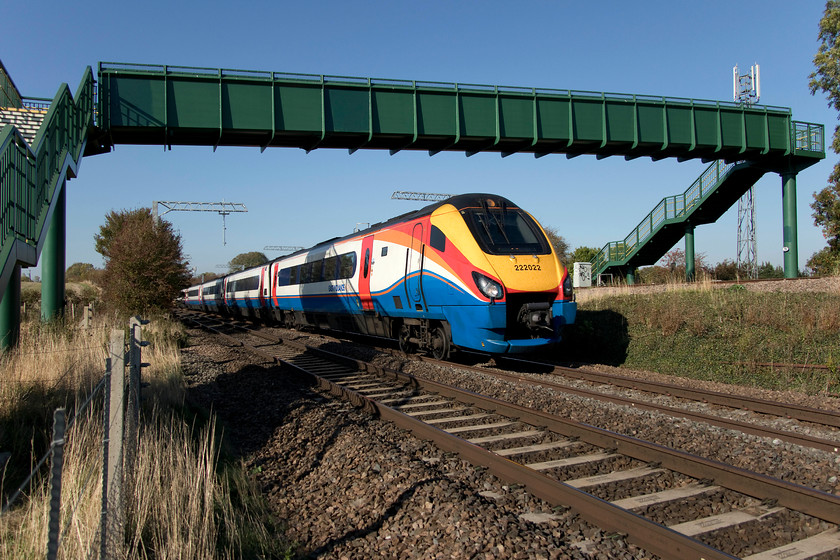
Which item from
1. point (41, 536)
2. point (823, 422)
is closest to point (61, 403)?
point (41, 536)

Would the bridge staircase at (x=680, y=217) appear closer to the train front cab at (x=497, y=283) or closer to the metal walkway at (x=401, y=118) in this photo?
the metal walkway at (x=401, y=118)

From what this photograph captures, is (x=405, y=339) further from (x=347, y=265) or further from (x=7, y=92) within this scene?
(x=7, y=92)

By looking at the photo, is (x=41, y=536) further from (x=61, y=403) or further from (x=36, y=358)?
(x=36, y=358)

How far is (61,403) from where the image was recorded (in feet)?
22.1

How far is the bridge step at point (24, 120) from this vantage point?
38.7 feet

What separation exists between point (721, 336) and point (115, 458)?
11217 millimetres

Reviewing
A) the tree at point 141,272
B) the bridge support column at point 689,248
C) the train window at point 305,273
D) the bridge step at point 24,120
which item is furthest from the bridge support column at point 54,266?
the bridge support column at point 689,248

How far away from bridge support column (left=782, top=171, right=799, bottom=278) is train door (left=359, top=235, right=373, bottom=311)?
17244 millimetres

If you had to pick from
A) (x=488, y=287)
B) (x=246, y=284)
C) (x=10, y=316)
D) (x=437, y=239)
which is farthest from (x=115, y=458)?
(x=246, y=284)

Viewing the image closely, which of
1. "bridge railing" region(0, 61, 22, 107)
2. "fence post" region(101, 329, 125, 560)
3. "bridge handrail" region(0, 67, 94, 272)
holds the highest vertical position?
"bridge railing" region(0, 61, 22, 107)

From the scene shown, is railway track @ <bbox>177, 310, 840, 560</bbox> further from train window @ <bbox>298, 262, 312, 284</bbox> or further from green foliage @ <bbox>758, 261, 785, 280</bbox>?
green foliage @ <bbox>758, 261, 785, 280</bbox>

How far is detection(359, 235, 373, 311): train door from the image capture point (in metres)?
13.4

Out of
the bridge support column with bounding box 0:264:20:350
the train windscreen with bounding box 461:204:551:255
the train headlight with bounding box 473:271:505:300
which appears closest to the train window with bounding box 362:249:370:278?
the train windscreen with bounding box 461:204:551:255

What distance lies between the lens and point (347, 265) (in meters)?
14.9
